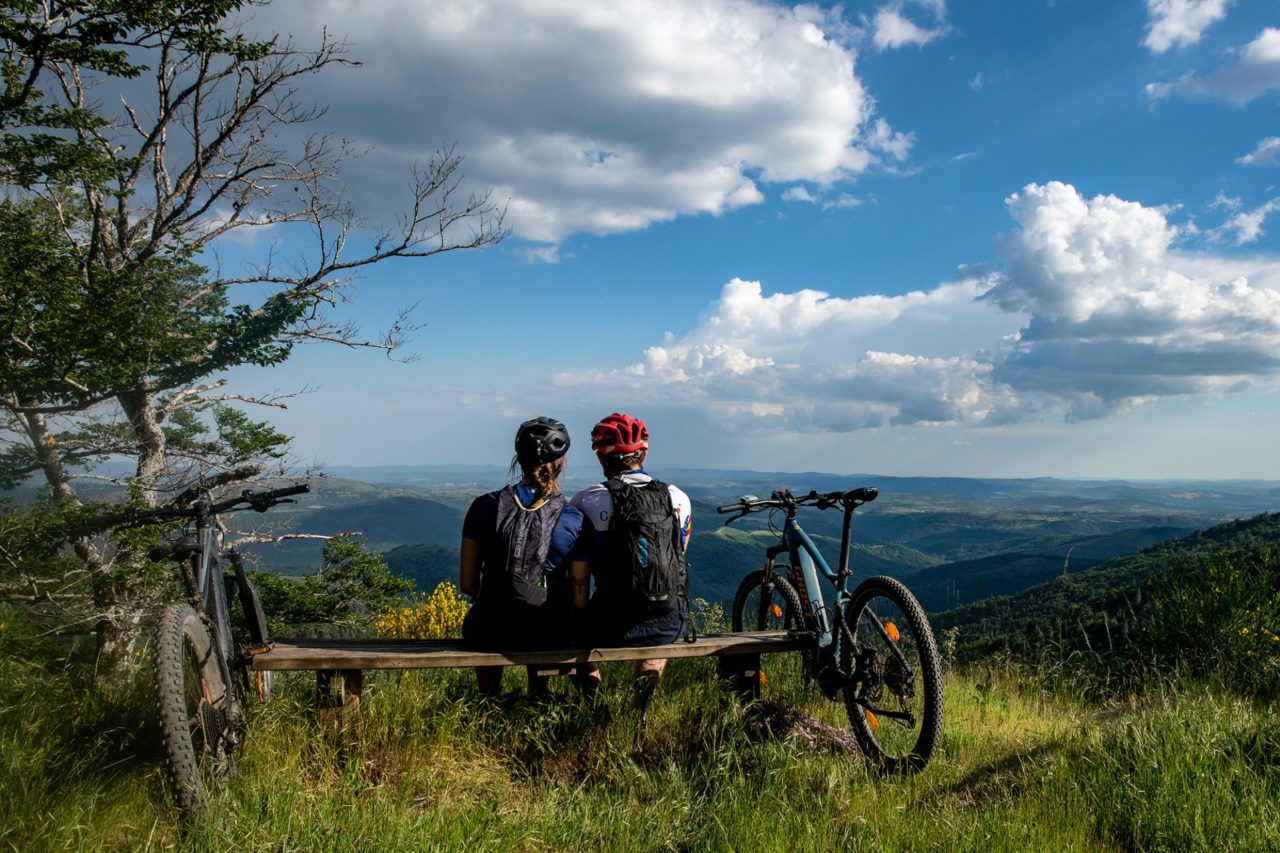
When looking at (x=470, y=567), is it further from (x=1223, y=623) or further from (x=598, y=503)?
(x=1223, y=623)

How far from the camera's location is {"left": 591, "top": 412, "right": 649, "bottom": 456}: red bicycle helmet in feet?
14.7

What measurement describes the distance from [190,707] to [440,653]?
1180 millimetres

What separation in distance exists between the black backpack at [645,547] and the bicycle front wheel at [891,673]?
1.16m

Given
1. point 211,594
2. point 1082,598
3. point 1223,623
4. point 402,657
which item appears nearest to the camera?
point 211,594

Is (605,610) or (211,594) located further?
(605,610)

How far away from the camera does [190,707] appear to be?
339 centimetres

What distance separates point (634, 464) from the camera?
4.52 meters

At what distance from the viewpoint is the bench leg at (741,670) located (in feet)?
15.1

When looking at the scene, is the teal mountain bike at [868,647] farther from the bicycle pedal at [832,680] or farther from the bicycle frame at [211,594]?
the bicycle frame at [211,594]

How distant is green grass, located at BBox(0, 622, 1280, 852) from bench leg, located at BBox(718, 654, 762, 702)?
0.13 metres

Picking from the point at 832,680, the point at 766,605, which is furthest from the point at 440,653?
the point at 766,605

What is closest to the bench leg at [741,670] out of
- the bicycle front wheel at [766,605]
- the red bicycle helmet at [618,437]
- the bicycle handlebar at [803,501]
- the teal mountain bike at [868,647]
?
the teal mountain bike at [868,647]

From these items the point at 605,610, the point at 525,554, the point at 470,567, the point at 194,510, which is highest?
the point at 194,510

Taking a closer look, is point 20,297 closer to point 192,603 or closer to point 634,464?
point 192,603
